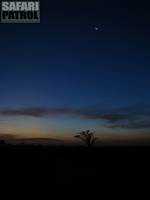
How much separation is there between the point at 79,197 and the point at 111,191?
8.80ft

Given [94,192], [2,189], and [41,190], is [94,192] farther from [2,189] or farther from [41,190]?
[2,189]

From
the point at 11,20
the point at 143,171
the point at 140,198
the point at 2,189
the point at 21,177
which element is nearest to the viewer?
the point at 140,198

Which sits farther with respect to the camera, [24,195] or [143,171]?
[143,171]

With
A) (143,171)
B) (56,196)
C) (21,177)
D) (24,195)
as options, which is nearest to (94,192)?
(56,196)

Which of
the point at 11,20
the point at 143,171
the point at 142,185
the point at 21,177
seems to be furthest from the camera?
the point at 143,171

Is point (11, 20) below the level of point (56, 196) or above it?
above

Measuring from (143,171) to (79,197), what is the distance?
1352cm

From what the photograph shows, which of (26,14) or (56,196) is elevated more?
(26,14)

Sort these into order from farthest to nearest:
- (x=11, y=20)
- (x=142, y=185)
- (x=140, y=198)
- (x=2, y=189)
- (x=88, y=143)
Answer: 1. (x=88, y=143)
2. (x=11, y=20)
3. (x=142, y=185)
4. (x=2, y=189)
5. (x=140, y=198)

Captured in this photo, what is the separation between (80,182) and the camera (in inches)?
997

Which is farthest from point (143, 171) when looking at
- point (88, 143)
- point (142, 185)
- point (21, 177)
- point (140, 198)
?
point (88, 143)

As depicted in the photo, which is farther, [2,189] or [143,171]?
[143,171]

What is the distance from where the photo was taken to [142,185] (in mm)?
23500

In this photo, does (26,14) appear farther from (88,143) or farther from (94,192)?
(88,143)
